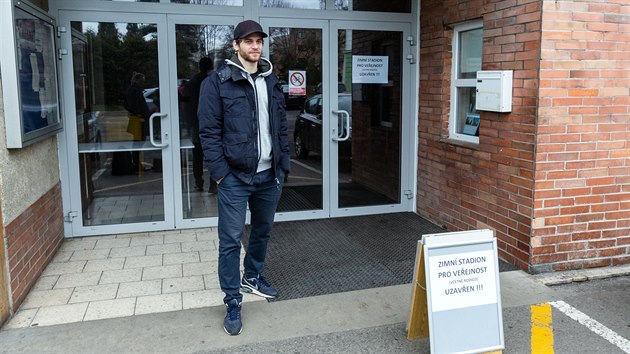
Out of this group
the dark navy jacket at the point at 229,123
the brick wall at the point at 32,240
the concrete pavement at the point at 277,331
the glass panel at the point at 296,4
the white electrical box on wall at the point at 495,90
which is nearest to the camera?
the concrete pavement at the point at 277,331

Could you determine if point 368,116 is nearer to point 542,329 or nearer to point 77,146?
point 77,146

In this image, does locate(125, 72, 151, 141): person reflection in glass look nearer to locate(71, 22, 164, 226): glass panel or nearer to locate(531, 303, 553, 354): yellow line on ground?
locate(71, 22, 164, 226): glass panel

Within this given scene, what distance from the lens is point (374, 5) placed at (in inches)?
241

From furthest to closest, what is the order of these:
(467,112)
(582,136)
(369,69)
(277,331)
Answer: (369,69)
(467,112)
(582,136)
(277,331)

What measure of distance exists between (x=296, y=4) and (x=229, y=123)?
2886mm

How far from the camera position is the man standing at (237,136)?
3.48m

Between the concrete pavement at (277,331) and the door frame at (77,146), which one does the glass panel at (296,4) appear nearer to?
the door frame at (77,146)

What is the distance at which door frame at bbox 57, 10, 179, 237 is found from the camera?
17.4 ft

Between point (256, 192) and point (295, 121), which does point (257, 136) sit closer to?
point (256, 192)

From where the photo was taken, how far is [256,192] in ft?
12.4

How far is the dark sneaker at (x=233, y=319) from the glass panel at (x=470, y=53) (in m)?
3.37

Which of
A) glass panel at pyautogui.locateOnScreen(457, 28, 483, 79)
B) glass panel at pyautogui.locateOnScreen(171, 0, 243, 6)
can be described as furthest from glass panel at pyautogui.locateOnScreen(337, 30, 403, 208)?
glass panel at pyautogui.locateOnScreen(171, 0, 243, 6)

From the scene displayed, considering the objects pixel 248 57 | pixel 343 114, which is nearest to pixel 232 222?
pixel 248 57

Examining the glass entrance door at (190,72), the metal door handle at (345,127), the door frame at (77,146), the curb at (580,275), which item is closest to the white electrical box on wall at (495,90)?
the curb at (580,275)
